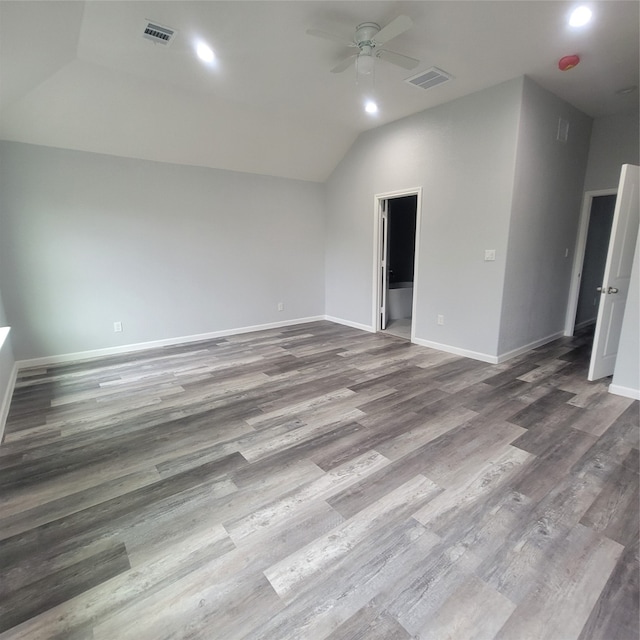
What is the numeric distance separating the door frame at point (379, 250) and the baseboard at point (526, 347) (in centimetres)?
117

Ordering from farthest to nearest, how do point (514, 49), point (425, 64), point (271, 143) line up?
point (271, 143) < point (425, 64) < point (514, 49)

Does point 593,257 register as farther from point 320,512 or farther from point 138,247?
point 138,247

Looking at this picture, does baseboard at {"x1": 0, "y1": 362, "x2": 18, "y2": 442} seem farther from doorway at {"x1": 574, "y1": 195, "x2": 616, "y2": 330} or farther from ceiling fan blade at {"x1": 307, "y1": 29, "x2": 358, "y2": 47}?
doorway at {"x1": 574, "y1": 195, "x2": 616, "y2": 330}

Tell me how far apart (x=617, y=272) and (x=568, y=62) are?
1977mm

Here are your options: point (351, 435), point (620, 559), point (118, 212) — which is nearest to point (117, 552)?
point (351, 435)

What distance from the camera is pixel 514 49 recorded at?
287 centimetres

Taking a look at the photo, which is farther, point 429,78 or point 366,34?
point 429,78

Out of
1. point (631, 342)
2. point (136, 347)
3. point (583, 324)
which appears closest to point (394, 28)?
point (631, 342)

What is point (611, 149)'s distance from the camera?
4336 millimetres

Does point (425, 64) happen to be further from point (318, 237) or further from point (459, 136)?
point (318, 237)

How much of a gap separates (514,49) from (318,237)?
366 cm

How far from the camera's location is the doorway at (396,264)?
504 cm

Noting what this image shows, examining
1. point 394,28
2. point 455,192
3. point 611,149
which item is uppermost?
point 394,28

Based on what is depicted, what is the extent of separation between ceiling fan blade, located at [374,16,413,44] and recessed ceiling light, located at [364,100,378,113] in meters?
1.58
